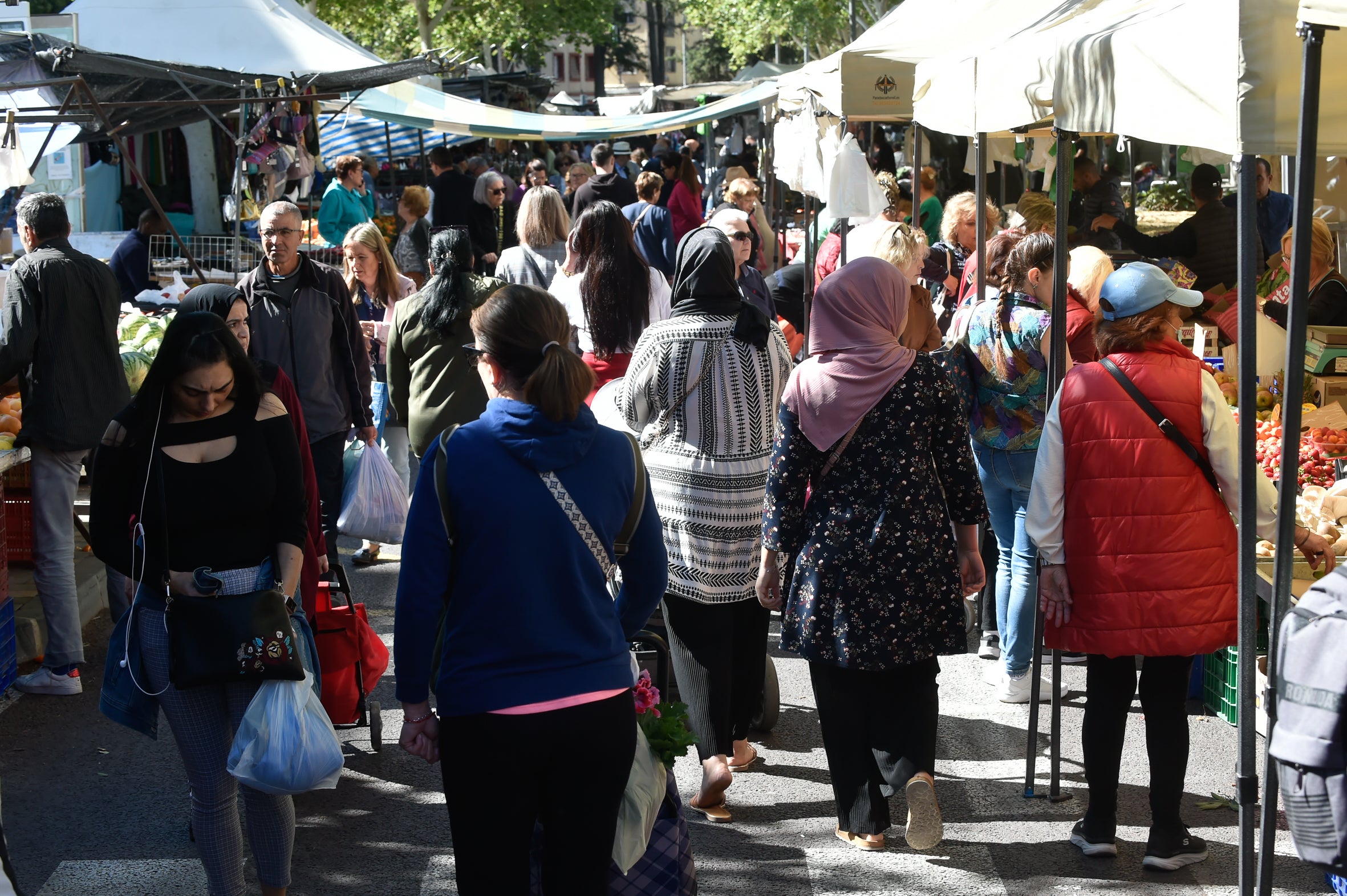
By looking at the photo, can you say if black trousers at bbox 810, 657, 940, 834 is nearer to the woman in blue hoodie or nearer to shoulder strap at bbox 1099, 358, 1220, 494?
shoulder strap at bbox 1099, 358, 1220, 494

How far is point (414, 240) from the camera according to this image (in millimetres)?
11727

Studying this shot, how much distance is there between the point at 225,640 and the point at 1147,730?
2670 millimetres

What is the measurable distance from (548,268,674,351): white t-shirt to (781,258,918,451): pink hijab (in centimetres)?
184

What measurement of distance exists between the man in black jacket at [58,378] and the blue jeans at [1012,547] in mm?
3656

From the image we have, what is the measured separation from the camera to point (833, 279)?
159 inches

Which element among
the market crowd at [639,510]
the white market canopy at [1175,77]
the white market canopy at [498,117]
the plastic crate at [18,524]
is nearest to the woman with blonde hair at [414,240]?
the plastic crate at [18,524]

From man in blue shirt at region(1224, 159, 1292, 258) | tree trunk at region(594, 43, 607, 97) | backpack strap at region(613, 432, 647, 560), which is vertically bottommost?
backpack strap at region(613, 432, 647, 560)

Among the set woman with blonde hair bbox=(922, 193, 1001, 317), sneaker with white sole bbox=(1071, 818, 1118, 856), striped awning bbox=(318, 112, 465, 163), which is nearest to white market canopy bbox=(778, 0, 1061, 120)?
woman with blonde hair bbox=(922, 193, 1001, 317)

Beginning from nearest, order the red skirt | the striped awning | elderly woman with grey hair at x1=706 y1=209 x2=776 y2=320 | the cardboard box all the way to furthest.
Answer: the red skirt, the cardboard box, elderly woman with grey hair at x1=706 y1=209 x2=776 y2=320, the striped awning

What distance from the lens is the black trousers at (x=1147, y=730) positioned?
4074mm

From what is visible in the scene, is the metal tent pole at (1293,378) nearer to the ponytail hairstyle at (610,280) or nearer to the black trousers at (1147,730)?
the black trousers at (1147,730)

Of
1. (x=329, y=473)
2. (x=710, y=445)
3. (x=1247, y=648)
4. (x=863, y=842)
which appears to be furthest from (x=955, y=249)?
(x=1247, y=648)

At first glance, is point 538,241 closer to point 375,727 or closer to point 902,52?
point 902,52

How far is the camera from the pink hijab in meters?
3.97
